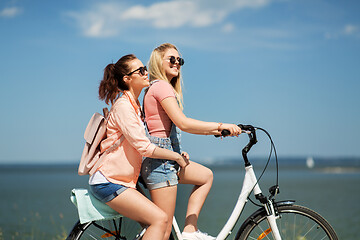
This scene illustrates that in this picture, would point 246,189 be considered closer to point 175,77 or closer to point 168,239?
point 168,239

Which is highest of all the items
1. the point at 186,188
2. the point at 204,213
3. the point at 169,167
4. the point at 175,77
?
the point at 175,77

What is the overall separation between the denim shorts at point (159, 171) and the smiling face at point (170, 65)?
571mm

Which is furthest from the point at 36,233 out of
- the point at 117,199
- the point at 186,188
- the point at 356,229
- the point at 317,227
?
the point at 356,229

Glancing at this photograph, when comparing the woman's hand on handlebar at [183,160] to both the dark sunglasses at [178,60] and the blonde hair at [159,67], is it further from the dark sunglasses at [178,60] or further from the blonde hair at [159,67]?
the dark sunglasses at [178,60]

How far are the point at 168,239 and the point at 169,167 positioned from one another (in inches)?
23.7

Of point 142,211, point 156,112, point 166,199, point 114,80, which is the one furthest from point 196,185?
point 114,80

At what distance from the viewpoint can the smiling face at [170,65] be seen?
3584mm

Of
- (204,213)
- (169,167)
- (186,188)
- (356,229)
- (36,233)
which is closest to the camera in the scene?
(169,167)

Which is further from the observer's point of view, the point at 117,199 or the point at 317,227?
the point at 317,227

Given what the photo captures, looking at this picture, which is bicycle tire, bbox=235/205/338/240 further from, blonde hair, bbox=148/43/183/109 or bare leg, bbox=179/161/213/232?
blonde hair, bbox=148/43/183/109

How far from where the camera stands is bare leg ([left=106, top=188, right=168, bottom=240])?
3.21 metres

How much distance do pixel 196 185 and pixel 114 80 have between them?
1.15 meters

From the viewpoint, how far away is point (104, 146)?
3.28 meters

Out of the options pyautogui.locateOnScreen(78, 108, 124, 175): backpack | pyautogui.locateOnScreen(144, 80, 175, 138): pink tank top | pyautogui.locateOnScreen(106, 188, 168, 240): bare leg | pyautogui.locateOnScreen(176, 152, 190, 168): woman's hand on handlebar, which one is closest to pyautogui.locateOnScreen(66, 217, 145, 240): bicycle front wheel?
pyautogui.locateOnScreen(106, 188, 168, 240): bare leg
